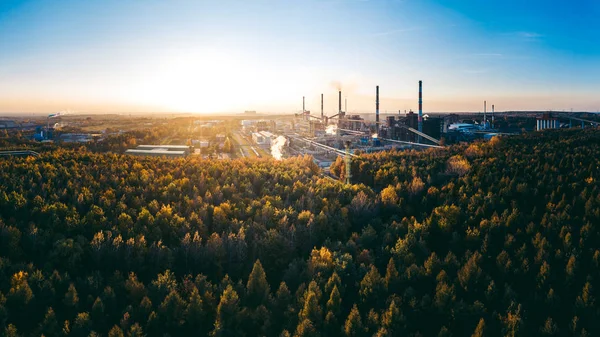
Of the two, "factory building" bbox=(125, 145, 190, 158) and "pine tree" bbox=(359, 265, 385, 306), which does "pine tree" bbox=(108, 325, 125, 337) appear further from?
"factory building" bbox=(125, 145, 190, 158)

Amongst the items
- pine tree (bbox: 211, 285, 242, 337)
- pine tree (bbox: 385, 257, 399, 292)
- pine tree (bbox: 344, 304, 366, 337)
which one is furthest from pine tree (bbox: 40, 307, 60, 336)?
pine tree (bbox: 385, 257, 399, 292)

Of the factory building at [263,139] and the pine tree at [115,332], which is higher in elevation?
the factory building at [263,139]

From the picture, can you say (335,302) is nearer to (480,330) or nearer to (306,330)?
(306,330)

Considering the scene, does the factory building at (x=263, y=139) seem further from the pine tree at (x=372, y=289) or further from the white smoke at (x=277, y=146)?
the pine tree at (x=372, y=289)

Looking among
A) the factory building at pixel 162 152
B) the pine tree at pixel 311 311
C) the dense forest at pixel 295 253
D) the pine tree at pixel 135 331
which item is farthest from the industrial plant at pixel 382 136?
the pine tree at pixel 135 331

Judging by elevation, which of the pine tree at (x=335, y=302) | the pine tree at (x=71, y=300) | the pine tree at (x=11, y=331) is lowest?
the pine tree at (x=335, y=302)

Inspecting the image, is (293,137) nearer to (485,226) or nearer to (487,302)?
(485,226)
